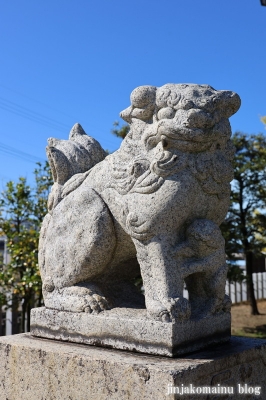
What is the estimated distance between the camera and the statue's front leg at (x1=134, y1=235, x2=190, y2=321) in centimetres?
210

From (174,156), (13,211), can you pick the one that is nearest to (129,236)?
(174,156)

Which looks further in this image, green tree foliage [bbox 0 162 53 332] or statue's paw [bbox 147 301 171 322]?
green tree foliage [bbox 0 162 53 332]

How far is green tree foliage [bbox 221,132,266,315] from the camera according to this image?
32.2 ft

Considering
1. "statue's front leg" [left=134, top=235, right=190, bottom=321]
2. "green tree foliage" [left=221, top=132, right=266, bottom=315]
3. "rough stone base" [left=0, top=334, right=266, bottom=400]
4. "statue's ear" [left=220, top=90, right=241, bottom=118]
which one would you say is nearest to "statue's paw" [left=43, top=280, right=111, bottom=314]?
"rough stone base" [left=0, top=334, right=266, bottom=400]

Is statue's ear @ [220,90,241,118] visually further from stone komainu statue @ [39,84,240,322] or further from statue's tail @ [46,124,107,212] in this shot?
statue's tail @ [46,124,107,212]

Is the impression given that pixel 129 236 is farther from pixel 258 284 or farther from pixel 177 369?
pixel 258 284

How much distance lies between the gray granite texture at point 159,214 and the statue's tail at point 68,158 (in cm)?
20

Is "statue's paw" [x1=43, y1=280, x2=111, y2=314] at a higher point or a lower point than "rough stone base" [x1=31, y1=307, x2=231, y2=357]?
higher

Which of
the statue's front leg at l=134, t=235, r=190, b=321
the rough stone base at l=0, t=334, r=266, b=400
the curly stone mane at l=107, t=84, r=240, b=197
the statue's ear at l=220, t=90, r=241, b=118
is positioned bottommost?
the rough stone base at l=0, t=334, r=266, b=400

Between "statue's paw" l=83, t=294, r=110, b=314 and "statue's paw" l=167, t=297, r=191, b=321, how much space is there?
1.48 ft

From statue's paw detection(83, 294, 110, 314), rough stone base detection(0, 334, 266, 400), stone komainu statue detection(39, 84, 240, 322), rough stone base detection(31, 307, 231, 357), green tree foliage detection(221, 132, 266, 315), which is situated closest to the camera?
rough stone base detection(0, 334, 266, 400)

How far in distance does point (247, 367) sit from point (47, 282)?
48.0 inches

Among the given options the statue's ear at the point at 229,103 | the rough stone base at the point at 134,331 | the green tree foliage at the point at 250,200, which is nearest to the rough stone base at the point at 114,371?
the rough stone base at the point at 134,331

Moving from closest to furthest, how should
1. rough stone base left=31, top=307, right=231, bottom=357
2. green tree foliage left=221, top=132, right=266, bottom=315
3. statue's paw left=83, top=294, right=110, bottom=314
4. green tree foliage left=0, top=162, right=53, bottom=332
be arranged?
rough stone base left=31, top=307, right=231, bottom=357, statue's paw left=83, top=294, right=110, bottom=314, green tree foliage left=0, top=162, right=53, bottom=332, green tree foliage left=221, top=132, right=266, bottom=315
